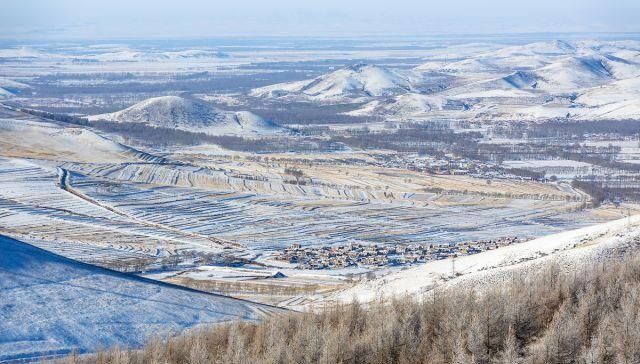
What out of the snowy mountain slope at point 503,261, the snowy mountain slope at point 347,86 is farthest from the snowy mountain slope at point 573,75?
the snowy mountain slope at point 503,261

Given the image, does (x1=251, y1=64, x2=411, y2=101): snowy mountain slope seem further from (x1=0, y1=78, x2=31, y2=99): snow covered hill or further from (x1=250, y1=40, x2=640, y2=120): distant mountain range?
(x1=0, y1=78, x2=31, y2=99): snow covered hill

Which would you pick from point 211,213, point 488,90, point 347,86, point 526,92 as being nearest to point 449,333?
point 211,213

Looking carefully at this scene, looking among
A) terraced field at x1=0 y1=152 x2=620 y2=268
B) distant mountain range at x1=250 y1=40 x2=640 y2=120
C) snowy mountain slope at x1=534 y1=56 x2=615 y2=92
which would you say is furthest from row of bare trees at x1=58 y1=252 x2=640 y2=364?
snowy mountain slope at x1=534 y1=56 x2=615 y2=92

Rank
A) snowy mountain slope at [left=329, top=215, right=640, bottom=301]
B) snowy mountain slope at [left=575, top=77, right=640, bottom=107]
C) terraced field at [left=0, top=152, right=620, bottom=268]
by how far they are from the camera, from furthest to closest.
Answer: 1. snowy mountain slope at [left=575, top=77, right=640, bottom=107]
2. terraced field at [left=0, top=152, right=620, bottom=268]
3. snowy mountain slope at [left=329, top=215, right=640, bottom=301]

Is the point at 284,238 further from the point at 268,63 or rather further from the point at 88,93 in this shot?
the point at 268,63

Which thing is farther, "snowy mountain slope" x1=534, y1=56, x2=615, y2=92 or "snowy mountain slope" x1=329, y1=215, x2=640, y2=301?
"snowy mountain slope" x1=534, y1=56, x2=615, y2=92

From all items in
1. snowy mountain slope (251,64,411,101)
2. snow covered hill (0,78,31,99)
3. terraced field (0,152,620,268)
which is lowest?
snowy mountain slope (251,64,411,101)

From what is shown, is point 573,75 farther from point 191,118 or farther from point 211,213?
point 211,213
